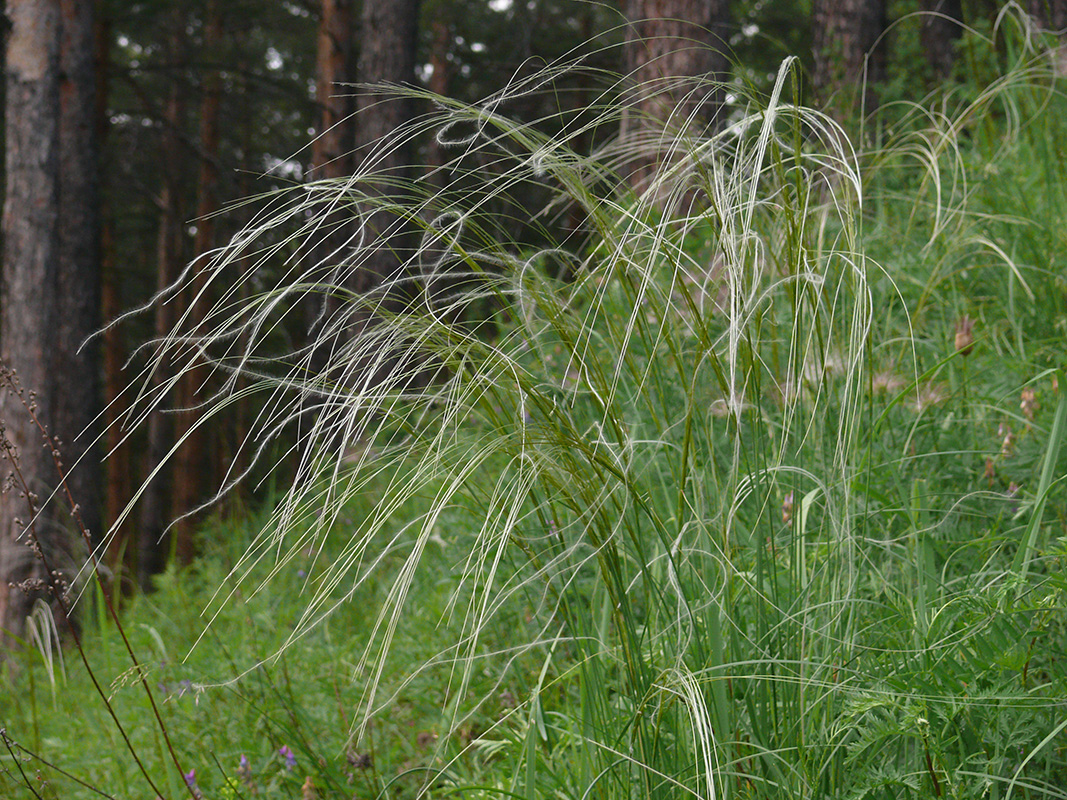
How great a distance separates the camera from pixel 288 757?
1928 millimetres

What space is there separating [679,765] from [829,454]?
0.72 meters

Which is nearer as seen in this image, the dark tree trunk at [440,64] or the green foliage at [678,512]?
the green foliage at [678,512]

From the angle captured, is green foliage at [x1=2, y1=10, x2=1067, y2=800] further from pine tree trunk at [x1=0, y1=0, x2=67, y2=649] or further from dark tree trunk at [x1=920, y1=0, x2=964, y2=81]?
dark tree trunk at [x1=920, y1=0, x2=964, y2=81]

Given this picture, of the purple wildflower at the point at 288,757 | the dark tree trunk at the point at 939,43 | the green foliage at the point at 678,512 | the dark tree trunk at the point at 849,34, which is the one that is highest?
the dark tree trunk at the point at 939,43

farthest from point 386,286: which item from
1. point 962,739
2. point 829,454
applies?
point 962,739

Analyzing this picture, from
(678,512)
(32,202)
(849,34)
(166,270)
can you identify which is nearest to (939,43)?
(849,34)

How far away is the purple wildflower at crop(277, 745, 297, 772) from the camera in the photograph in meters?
1.94

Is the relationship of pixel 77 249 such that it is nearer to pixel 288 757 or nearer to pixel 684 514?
pixel 288 757

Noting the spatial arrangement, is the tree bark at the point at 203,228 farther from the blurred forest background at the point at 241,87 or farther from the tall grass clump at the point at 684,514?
the tall grass clump at the point at 684,514

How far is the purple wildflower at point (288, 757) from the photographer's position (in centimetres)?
194

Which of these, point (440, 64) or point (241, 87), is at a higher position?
point (440, 64)

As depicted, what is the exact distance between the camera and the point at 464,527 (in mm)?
2627

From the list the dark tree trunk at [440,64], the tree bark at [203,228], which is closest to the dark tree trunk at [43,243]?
the tree bark at [203,228]

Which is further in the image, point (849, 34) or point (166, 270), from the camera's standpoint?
point (166, 270)
